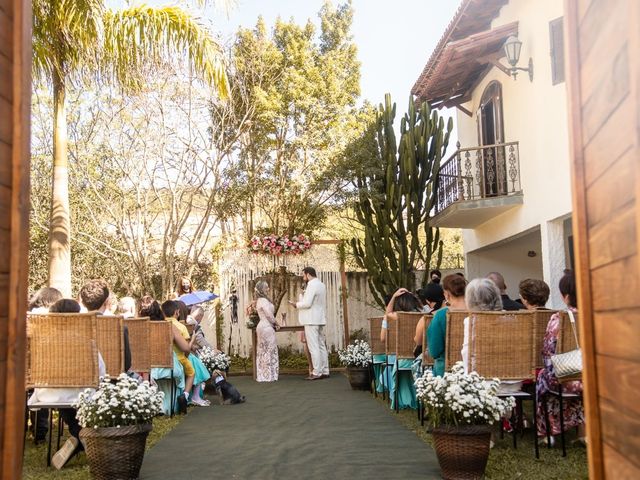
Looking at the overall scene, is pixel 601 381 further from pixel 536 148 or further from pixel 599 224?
pixel 536 148

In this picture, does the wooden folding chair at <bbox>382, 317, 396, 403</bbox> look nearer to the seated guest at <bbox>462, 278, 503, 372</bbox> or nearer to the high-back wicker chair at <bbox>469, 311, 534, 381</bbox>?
the seated guest at <bbox>462, 278, 503, 372</bbox>

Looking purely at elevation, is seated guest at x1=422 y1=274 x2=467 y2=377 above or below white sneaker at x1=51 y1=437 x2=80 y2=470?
above

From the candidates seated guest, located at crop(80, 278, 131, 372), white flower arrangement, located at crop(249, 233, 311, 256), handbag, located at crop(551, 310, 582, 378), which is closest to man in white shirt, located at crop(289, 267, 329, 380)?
white flower arrangement, located at crop(249, 233, 311, 256)

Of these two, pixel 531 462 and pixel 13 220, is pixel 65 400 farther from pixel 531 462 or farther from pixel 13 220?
pixel 13 220

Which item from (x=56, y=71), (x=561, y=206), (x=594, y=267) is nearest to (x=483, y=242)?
(x=561, y=206)

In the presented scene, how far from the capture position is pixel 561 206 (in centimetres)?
1024

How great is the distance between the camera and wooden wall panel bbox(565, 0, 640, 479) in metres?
2.11

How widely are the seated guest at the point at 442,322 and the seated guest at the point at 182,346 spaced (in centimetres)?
328

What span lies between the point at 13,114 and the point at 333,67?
14097mm

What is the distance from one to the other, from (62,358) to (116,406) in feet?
2.73

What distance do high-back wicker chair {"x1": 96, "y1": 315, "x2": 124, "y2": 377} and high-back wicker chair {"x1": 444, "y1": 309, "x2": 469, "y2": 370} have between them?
102 inches

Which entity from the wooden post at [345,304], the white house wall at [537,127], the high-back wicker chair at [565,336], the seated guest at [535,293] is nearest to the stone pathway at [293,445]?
the high-back wicker chair at [565,336]

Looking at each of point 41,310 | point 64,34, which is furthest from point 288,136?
point 41,310

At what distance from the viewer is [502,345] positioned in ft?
19.1
